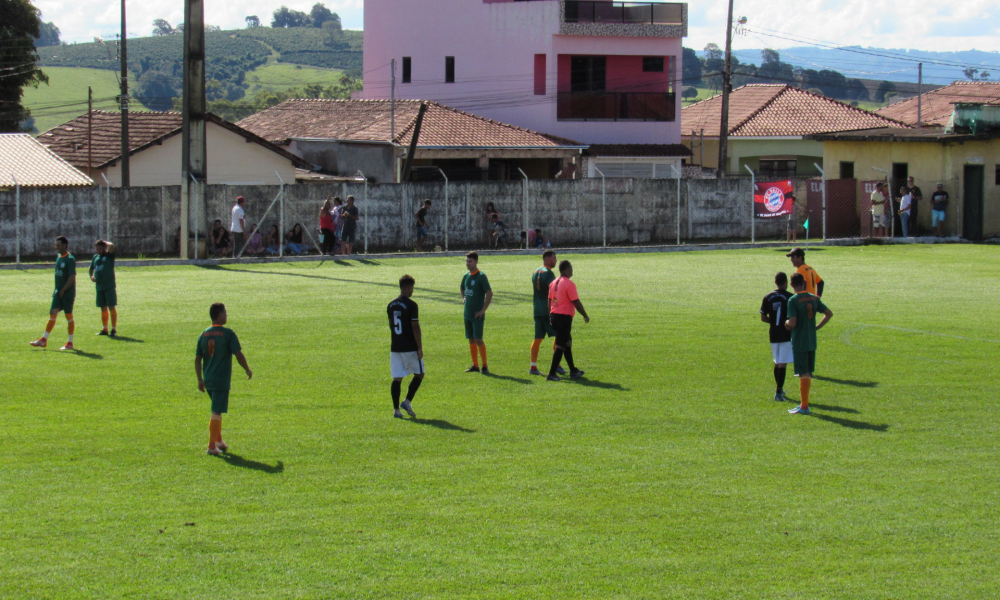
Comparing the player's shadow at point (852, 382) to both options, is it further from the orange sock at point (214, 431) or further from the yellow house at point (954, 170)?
the yellow house at point (954, 170)

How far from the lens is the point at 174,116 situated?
Result: 4269 centimetres

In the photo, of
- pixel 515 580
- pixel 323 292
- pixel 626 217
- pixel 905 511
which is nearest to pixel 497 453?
pixel 515 580

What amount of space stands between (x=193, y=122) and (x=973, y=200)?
2604 cm

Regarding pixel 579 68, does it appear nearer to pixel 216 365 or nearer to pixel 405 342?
pixel 405 342

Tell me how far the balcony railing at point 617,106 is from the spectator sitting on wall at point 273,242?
19476 millimetres

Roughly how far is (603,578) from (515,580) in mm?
616

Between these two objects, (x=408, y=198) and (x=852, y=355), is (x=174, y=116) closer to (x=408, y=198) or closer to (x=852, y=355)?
(x=408, y=198)

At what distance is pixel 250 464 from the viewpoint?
9.66m

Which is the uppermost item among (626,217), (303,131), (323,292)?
(303,131)

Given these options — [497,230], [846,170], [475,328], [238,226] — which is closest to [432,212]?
[497,230]

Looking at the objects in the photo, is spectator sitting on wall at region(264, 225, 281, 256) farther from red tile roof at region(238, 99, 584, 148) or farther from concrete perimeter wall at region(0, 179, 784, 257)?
red tile roof at region(238, 99, 584, 148)

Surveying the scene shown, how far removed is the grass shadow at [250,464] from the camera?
9516 millimetres

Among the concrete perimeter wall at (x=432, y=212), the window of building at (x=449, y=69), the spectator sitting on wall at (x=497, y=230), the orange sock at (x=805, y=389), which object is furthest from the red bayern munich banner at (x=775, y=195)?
the orange sock at (x=805, y=389)

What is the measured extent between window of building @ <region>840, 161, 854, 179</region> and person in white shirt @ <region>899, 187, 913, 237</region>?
11.6 feet
